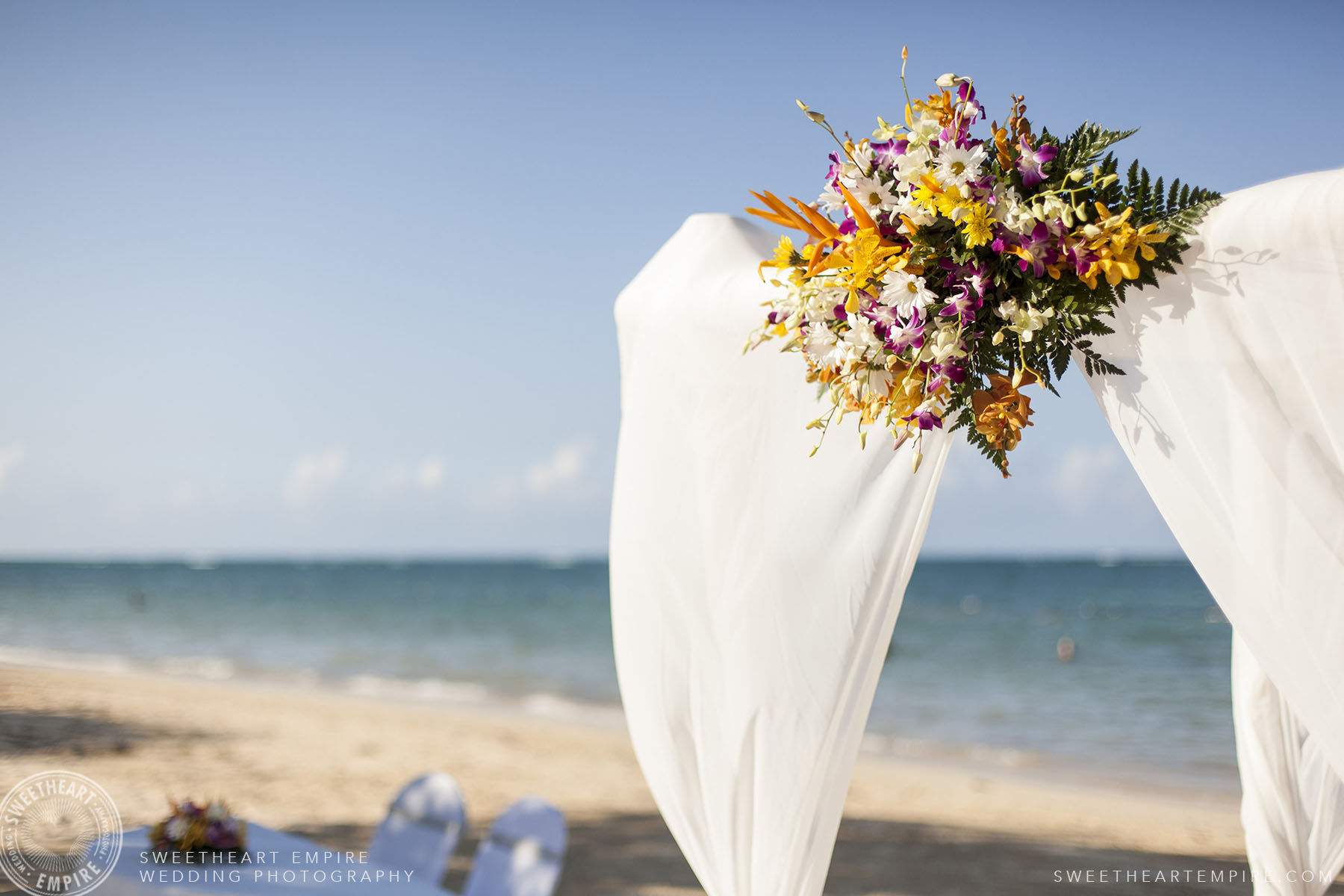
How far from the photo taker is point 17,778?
23.4ft

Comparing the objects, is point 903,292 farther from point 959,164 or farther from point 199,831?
point 199,831

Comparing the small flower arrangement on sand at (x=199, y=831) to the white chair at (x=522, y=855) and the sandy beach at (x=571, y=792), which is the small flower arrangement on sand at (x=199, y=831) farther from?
the sandy beach at (x=571, y=792)

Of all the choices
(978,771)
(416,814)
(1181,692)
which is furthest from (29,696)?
(1181,692)

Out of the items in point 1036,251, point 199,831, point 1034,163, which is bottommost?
point 199,831

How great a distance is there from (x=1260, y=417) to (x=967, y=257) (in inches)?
18.8

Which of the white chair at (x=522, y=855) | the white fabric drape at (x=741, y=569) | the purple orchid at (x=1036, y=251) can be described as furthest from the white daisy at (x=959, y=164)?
the white chair at (x=522, y=855)

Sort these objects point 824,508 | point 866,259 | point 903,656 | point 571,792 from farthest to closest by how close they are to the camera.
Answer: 1. point 903,656
2. point 571,792
3. point 824,508
4. point 866,259

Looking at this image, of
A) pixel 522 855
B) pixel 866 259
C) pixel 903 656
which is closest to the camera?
pixel 866 259

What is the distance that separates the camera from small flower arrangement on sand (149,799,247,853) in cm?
298

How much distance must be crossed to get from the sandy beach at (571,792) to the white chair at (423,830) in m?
1.82

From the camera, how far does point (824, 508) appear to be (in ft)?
5.95

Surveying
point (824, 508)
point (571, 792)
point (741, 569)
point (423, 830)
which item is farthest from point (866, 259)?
point (571, 792)

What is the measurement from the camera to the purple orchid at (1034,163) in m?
1.40

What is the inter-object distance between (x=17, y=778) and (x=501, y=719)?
5.61 meters
